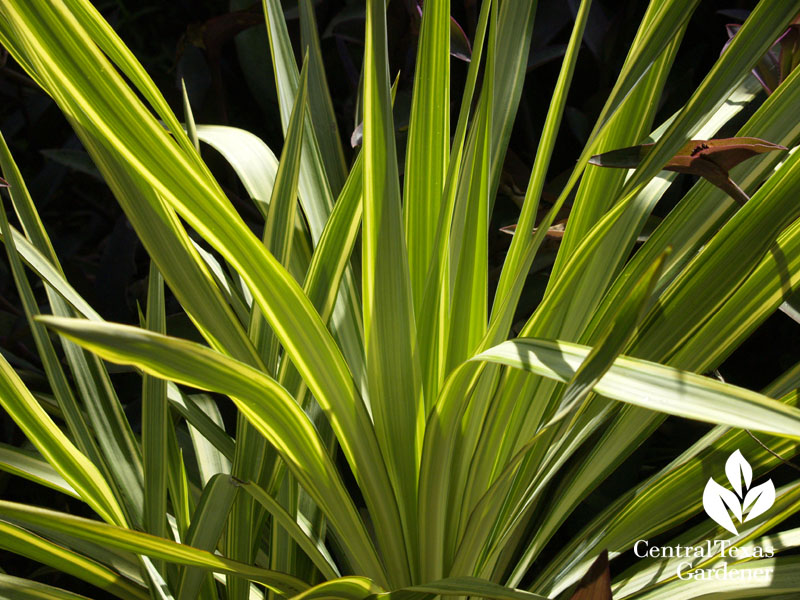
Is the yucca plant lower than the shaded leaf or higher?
higher

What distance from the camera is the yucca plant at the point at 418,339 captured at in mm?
423

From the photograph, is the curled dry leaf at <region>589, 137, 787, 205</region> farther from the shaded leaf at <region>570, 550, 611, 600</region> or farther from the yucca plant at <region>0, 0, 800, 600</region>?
the shaded leaf at <region>570, 550, 611, 600</region>

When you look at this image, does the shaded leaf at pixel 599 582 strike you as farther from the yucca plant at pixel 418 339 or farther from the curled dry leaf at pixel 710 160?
the curled dry leaf at pixel 710 160

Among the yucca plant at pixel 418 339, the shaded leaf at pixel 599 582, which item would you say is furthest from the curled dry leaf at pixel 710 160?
the shaded leaf at pixel 599 582

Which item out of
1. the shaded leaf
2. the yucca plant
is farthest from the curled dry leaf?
the shaded leaf

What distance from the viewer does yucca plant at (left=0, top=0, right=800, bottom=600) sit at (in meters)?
0.42

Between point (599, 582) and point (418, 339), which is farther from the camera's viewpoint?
point (418, 339)

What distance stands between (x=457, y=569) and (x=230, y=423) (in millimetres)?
501

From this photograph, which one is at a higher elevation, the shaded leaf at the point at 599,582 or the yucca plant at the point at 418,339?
the yucca plant at the point at 418,339

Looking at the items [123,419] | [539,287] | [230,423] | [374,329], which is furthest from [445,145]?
[230,423]

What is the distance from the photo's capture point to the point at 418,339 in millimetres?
547

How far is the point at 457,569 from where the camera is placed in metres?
0.51

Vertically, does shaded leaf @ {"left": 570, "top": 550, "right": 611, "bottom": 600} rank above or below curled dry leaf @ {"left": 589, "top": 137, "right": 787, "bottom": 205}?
below

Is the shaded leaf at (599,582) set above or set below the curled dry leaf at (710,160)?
below
